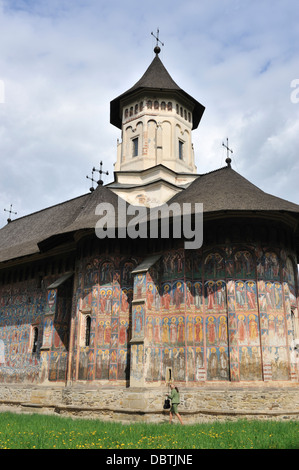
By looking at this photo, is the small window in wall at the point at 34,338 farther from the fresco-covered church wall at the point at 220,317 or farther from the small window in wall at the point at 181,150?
the small window in wall at the point at 181,150

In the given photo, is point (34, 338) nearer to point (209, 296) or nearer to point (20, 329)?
point (20, 329)

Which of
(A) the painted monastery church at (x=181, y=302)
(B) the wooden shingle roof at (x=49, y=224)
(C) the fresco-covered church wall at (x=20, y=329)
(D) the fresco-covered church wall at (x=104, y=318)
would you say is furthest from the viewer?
(C) the fresco-covered church wall at (x=20, y=329)

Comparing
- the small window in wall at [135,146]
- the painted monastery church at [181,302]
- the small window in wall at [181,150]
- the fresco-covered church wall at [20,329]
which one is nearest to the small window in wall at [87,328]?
the painted monastery church at [181,302]

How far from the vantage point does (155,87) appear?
2202cm

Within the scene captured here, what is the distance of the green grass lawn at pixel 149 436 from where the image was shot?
8.16m

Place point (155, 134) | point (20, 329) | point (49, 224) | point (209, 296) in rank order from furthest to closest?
point (49, 224)
point (155, 134)
point (20, 329)
point (209, 296)

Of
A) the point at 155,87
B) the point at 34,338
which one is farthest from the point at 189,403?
the point at 155,87

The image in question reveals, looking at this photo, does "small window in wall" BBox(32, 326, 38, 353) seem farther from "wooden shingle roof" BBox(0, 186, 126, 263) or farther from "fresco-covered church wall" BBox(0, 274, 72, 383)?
"wooden shingle roof" BBox(0, 186, 126, 263)

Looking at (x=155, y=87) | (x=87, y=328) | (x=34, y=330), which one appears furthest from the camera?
(x=155, y=87)

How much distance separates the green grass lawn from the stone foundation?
0.98 m

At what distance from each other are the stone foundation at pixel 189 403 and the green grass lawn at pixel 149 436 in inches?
38.8

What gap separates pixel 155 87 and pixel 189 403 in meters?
15.4

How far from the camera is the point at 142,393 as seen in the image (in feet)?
42.6
